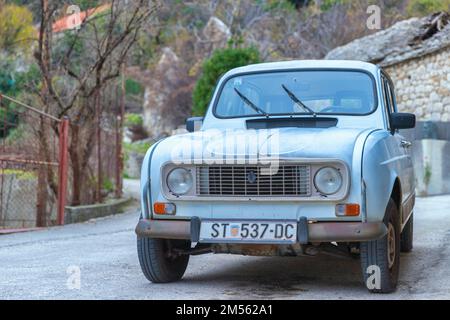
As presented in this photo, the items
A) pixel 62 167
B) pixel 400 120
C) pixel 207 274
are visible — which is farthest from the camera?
pixel 62 167

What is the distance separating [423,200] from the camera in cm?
1519

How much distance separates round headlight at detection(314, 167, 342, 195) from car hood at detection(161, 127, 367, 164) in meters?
0.12

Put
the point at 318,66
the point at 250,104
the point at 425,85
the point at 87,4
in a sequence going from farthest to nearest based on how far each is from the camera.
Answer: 1. the point at 425,85
2. the point at 87,4
3. the point at 318,66
4. the point at 250,104

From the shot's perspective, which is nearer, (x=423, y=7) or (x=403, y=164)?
(x=403, y=164)

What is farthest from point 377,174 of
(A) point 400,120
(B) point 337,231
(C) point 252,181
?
(A) point 400,120

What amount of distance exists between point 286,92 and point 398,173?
127cm

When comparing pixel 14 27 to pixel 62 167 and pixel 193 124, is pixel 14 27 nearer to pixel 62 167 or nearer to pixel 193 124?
pixel 62 167

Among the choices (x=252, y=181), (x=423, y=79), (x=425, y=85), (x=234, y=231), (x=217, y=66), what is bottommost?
(x=234, y=231)

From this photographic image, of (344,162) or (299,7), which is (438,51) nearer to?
(344,162)

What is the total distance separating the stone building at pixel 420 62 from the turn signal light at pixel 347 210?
13.0 metres

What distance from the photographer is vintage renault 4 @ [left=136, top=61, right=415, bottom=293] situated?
551 centimetres

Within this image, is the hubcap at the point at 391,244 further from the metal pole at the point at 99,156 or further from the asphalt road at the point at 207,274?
the metal pole at the point at 99,156

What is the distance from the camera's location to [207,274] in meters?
6.97

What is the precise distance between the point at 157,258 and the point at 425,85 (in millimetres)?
13623
